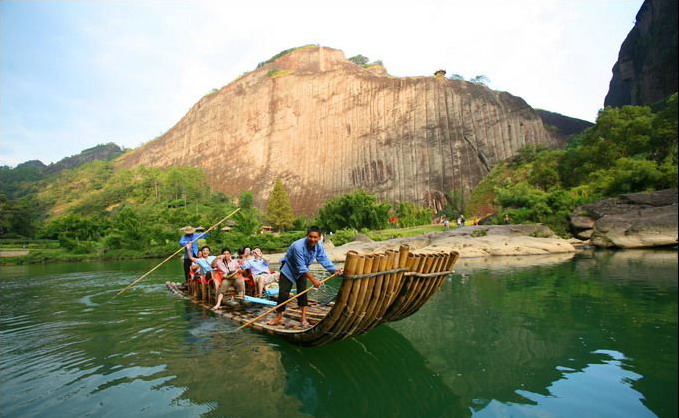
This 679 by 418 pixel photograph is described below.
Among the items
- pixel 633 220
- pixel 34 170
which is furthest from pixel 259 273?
pixel 34 170

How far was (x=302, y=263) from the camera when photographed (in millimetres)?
5637

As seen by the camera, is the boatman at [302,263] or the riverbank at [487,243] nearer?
the boatman at [302,263]

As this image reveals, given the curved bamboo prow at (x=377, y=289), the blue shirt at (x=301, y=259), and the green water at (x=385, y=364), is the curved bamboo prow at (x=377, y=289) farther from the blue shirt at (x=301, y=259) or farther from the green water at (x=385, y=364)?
the blue shirt at (x=301, y=259)

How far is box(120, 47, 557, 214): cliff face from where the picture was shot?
45312 mm

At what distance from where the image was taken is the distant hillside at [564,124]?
4653 cm

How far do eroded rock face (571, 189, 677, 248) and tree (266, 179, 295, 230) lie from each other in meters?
29.1

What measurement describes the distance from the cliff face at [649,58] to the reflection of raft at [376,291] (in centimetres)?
3382

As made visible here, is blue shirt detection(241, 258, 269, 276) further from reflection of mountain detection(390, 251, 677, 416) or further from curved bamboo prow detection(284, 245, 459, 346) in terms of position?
curved bamboo prow detection(284, 245, 459, 346)

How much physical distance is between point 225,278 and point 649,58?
42.8 meters

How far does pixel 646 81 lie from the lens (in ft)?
117

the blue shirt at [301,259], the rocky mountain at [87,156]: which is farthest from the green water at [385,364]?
the rocky mountain at [87,156]

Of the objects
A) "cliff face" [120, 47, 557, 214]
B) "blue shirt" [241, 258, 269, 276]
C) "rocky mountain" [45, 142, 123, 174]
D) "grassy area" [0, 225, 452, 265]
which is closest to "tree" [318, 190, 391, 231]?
"grassy area" [0, 225, 452, 265]

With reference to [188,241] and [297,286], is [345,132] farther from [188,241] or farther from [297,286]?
[297,286]

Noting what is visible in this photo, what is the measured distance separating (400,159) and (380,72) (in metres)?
A: 16.1
